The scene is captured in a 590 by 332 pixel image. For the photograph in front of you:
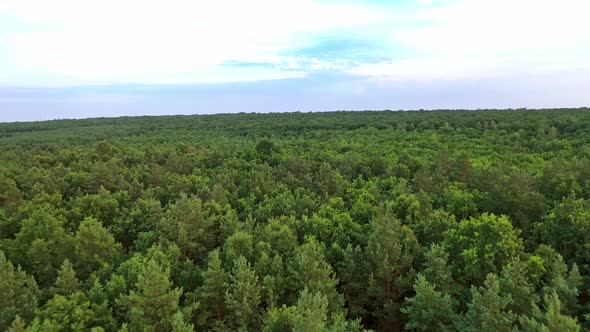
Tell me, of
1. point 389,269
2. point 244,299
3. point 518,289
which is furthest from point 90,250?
point 518,289

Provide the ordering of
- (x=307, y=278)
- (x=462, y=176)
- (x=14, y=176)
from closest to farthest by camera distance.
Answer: (x=307, y=278) < (x=462, y=176) < (x=14, y=176)

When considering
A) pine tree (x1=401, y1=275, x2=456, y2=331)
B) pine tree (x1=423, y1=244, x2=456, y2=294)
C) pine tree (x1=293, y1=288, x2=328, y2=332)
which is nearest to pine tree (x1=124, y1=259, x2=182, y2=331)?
pine tree (x1=293, y1=288, x2=328, y2=332)

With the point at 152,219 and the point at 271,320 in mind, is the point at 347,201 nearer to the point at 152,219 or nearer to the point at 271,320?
the point at 152,219

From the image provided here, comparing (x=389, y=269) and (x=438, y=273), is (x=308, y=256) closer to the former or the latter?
(x=389, y=269)

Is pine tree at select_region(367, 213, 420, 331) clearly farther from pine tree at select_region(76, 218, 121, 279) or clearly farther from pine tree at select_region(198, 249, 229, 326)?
pine tree at select_region(76, 218, 121, 279)

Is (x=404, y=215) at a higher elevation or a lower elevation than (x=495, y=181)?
lower

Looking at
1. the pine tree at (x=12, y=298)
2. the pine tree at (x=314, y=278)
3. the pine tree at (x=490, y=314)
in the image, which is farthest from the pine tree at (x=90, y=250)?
the pine tree at (x=490, y=314)

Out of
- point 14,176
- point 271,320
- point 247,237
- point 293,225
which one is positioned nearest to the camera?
point 271,320

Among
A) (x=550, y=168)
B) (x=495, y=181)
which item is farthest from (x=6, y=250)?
(x=550, y=168)
